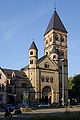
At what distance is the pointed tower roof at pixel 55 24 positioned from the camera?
9600cm

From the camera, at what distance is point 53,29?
94.0m

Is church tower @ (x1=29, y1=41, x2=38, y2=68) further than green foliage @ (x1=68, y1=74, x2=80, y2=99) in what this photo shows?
No

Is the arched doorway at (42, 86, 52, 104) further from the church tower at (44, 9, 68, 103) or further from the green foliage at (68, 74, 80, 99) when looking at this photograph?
the green foliage at (68, 74, 80, 99)

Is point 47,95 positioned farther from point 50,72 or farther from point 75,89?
point 75,89

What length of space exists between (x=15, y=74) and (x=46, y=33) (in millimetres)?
27403

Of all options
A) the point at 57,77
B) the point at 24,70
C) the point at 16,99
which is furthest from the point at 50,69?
the point at 16,99

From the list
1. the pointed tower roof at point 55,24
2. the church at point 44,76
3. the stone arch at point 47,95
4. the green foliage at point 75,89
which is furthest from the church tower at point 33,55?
the green foliage at point 75,89

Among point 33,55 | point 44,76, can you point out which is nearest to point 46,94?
point 44,76

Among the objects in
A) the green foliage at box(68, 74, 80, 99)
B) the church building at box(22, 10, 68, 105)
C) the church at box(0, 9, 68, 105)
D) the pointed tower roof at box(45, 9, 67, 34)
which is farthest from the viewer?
the green foliage at box(68, 74, 80, 99)

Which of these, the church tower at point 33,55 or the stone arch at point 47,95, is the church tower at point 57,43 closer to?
the stone arch at point 47,95

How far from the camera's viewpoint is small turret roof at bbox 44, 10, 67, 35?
315ft

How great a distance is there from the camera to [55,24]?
96.6 meters

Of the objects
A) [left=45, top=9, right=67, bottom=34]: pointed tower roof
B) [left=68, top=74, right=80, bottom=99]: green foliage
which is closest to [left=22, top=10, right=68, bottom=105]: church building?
[left=45, top=9, right=67, bottom=34]: pointed tower roof

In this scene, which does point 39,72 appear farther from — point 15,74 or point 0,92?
point 0,92
